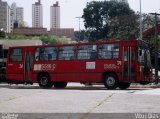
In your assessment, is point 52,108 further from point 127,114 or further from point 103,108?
point 127,114

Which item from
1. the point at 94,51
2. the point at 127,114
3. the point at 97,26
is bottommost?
the point at 127,114

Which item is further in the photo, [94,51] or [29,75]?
[29,75]

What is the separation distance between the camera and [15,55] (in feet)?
109

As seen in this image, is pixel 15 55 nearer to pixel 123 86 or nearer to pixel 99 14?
pixel 123 86

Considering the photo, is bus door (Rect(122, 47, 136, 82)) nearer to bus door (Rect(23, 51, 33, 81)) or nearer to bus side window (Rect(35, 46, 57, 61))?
bus side window (Rect(35, 46, 57, 61))

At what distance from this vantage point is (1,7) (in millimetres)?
186125

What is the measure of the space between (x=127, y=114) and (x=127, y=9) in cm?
8152

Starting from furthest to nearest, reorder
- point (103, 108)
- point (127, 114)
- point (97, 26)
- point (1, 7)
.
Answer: point (1, 7), point (97, 26), point (103, 108), point (127, 114)

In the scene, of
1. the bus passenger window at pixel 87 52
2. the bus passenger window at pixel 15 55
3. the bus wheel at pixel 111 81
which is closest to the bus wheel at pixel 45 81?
the bus passenger window at pixel 15 55

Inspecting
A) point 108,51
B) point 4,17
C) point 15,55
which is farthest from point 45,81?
point 4,17

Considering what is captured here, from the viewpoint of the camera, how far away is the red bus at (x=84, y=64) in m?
28.3

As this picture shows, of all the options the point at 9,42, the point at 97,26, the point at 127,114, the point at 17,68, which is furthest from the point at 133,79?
the point at 97,26

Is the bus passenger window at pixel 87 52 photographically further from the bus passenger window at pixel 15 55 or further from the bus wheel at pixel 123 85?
the bus passenger window at pixel 15 55

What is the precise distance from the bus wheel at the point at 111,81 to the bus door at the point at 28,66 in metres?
5.96
